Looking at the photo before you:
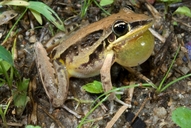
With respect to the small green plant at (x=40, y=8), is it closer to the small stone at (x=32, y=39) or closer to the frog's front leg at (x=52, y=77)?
the small stone at (x=32, y=39)

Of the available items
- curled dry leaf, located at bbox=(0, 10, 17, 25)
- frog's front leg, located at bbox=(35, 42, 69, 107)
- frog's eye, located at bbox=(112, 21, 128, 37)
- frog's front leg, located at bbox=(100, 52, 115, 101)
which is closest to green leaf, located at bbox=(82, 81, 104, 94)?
frog's front leg, located at bbox=(100, 52, 115, 101)

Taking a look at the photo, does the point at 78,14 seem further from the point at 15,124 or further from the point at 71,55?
the point at 15,124

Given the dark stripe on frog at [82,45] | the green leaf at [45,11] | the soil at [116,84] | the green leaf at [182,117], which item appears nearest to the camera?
the green leaf at [182,117]

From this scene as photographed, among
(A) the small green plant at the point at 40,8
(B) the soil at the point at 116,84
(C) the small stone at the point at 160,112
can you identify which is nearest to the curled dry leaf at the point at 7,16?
(B) the soil at the point at 116,84

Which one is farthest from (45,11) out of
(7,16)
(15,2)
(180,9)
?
(180,9)

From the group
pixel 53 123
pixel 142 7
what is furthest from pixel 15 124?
pixel 142 7

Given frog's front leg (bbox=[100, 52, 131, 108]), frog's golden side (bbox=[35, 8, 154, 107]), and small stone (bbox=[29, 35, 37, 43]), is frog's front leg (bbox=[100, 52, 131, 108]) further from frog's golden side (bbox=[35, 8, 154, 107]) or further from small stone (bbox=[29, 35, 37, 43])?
small stone (bbox=[29, 35, 37, 43])

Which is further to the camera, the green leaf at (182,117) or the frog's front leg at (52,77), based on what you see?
the frog's front leg at (52,77)
